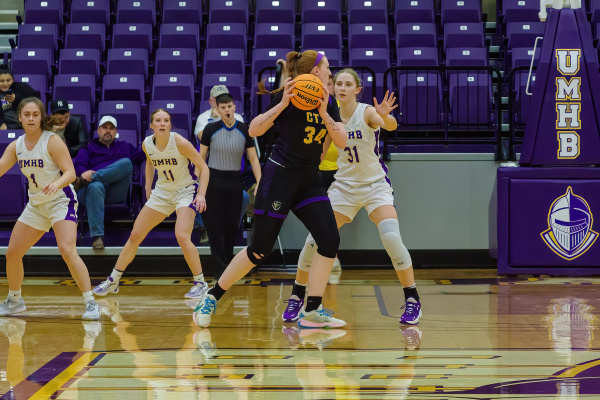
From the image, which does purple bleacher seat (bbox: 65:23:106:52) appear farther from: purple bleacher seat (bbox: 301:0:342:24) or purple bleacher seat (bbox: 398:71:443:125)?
purple bleacher seat (bbox: 398:71:443:125)

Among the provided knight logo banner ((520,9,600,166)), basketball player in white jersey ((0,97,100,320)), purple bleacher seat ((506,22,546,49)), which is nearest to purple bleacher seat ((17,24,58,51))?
basketball player in white jersey ((0,97,100,320))

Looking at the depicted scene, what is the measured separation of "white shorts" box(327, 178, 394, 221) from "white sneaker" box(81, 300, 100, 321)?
180 cm

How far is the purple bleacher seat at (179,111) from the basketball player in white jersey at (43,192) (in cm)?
388

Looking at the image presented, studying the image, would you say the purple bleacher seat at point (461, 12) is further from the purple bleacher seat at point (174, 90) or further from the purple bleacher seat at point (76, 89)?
the purple bleacher seat at point (76, 89)

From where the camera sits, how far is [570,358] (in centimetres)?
438

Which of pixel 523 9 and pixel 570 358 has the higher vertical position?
pixel 523 9

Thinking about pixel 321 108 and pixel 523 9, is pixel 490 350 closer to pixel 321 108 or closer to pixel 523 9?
pixel 321 108

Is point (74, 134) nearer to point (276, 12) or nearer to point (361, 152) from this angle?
point (276, 12)

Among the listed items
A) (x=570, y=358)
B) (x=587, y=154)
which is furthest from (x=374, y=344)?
(x=587, y=154)

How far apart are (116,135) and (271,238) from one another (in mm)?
4846

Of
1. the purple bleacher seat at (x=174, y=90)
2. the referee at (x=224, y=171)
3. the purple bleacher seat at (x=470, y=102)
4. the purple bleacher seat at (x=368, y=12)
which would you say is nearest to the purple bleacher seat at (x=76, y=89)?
the purple bleacher seat at (x=174, y=90)

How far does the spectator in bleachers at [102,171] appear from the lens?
862 cm

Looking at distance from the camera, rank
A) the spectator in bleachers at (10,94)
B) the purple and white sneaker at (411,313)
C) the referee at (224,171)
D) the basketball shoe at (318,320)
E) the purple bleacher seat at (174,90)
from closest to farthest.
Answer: the basketball shoe at (318,320) → the purple and white sneaker at (411,313) → the referee at (224,171) → the spectator in bleachers at (10,94) → the purple bleacher seat at (174,90)

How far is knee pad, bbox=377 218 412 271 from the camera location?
5.60 metres
